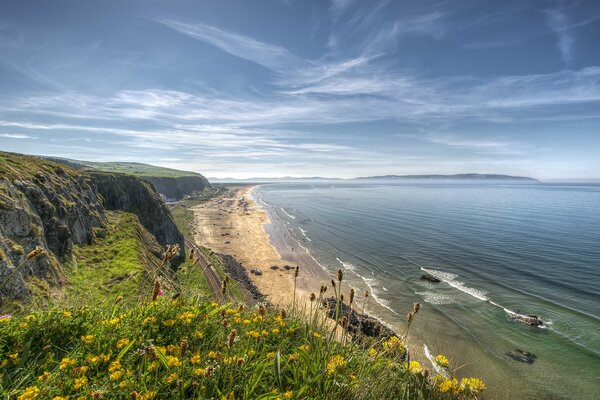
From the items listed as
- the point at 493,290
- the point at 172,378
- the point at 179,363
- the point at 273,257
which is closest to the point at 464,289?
the point at 493,290

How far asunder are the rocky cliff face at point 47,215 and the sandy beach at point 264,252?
16.9m

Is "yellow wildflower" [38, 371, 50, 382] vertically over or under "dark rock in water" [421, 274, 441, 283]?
over

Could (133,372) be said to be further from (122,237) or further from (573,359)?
(122,237)

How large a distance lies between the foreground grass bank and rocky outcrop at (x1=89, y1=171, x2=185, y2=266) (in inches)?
1824

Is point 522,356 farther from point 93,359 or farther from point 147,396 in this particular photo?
point 93,359

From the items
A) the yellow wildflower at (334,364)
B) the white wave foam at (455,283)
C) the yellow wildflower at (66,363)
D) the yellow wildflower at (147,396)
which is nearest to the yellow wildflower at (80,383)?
the yellow wildflower at (66,363)

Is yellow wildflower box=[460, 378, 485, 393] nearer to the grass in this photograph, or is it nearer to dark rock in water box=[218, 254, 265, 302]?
the grass

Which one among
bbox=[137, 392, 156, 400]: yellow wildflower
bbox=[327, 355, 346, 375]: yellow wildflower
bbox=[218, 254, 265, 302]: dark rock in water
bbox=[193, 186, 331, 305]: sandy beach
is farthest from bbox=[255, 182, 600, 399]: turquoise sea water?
bbox=[218, 254, 265, 302]: dark rock in water

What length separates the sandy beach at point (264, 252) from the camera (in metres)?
43.7

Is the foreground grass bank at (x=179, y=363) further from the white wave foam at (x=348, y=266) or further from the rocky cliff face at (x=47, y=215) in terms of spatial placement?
the white wave foam at (x=348, y=266)

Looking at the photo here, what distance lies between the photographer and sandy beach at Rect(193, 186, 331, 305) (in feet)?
143

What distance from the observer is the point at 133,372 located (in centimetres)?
407

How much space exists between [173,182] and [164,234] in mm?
136712

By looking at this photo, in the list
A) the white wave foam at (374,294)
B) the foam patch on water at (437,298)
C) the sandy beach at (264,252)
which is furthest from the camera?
the sandy beach at (264,252)
